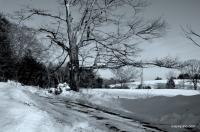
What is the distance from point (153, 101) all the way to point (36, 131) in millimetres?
5696

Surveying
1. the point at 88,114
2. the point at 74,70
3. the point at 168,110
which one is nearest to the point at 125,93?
the point at 74,70

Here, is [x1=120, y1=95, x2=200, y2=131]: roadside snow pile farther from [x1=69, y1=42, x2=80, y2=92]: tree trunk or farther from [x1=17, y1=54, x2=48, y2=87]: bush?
[x1=17, y1=54, x2=48, y2=87]: bush

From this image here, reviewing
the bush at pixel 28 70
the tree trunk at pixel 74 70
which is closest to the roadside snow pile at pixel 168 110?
the tree trunk at pixel 74 70

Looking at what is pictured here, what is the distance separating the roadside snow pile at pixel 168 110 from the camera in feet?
20.8

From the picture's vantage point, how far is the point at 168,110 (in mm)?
7516

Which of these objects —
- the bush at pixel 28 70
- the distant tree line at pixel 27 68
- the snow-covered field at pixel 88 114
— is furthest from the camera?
the bush at pixel 28 70

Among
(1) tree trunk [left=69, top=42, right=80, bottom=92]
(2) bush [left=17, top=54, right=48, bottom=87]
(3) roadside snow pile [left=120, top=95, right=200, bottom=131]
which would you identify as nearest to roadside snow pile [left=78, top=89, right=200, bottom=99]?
(1) tree trunk [left=69, top=42, right=80, bottom=92]

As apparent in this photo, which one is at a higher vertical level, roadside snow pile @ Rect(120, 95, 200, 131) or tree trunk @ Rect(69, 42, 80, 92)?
tree trunk @ Rect(69, 42, 80, 92)

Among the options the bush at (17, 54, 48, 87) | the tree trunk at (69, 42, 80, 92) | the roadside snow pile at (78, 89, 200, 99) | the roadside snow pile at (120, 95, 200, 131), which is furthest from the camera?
the bush at (17, 54, 48, 87)

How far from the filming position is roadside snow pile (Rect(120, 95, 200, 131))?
633cm

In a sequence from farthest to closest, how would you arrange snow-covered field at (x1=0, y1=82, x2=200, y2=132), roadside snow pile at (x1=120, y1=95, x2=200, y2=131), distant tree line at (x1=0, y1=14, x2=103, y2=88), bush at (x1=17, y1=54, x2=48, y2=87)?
bush at (x1=17, y1=54, x2=48, y2=87)
distant tree line at (x1=0, y1=14, x2=103, y2=88)
roadside snow pile at (x1=120, y1=95, x2=200, y2=131)
snow-covered field at (x1=0, y1=82, x2=200, y2=132)

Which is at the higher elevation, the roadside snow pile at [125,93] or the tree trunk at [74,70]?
the tree trunk at [74,70]

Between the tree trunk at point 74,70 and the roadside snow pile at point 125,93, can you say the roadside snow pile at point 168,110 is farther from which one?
the tree trunk at point 74,70

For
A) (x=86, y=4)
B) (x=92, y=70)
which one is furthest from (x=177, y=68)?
(x=86, y=4)
